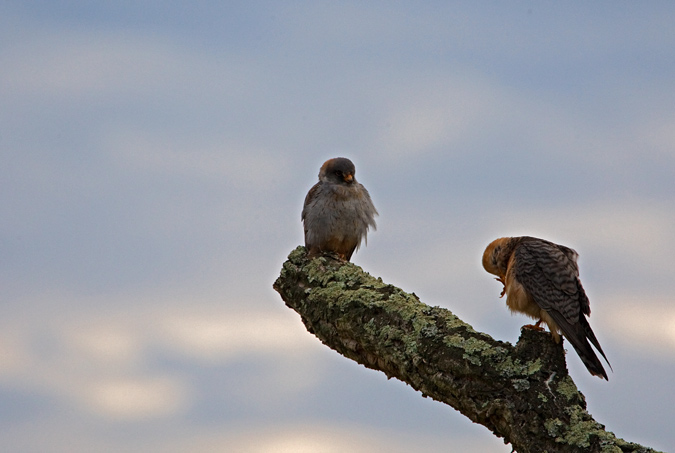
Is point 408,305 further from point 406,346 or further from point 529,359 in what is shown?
point 529,359

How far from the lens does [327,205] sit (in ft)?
24.4

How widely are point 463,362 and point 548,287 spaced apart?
143 centimetres

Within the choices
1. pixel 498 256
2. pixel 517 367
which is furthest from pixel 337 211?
pixel 517 367

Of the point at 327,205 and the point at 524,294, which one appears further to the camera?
the point at 327,205

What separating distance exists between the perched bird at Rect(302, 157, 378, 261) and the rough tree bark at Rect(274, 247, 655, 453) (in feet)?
6.13

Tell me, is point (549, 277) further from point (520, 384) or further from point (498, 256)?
point (520, 384)

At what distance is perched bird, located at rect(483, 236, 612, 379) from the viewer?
16.0ft

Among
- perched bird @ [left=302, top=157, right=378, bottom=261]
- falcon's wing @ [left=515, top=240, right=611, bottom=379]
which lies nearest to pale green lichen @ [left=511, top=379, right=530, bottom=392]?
falcon's wing @ [left=515, top=240, right=611, bottom=379]

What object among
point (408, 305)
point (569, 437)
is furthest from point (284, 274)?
point (569, 437)

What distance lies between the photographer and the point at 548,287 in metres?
5.38

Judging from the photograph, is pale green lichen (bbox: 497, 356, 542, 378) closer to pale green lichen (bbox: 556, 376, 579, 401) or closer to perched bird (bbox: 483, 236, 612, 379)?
pale green lichen (bbox: 556, 376, 579, 401)

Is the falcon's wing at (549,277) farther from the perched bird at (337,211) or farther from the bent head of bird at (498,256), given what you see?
the perched bird at (337,211)

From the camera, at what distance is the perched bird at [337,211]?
24.2 ft

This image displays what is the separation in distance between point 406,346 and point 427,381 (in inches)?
10.4
